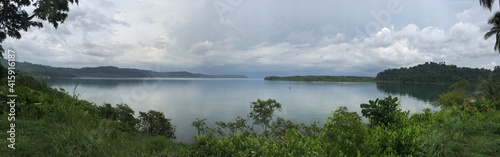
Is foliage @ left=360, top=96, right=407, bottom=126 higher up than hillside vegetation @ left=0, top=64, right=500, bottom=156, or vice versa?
foliage @ left=360, top=96, right=407, bottom=126

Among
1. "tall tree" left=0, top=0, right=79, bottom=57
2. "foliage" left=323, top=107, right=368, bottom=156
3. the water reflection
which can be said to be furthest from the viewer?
the water reflection

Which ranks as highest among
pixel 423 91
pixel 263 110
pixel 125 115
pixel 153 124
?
pixel 263 110

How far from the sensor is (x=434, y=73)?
483 ft

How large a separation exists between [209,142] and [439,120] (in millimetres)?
7015

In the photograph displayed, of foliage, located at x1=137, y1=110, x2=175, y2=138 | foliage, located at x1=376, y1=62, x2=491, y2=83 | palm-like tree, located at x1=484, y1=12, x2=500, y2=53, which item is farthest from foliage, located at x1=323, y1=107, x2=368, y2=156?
foliage, located at x1=376, y1=62, x2=491, y2=83

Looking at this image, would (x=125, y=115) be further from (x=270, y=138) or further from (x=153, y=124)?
(x=270, y=138)

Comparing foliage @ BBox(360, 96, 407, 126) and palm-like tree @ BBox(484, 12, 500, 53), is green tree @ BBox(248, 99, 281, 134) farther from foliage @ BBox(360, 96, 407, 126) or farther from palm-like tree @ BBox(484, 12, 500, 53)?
palm-like tree @ BBox(484, 12, 500, 53)

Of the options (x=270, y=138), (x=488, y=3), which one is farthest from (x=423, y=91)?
(x=270, y=138)

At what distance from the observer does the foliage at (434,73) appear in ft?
441

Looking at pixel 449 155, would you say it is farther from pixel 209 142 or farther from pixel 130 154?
pixel 130 154

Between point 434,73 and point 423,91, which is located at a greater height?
point 434,73

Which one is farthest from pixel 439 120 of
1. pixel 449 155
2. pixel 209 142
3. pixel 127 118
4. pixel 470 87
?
pixel 470 87

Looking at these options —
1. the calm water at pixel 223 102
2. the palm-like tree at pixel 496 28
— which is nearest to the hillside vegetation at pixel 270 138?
the calm water at pixel 223 102

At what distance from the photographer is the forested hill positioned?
441 ft
